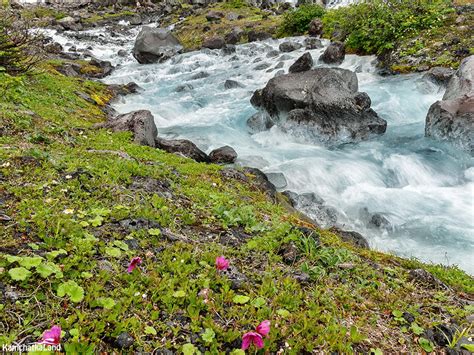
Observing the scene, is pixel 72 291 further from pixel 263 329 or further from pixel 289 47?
pixel 289 47

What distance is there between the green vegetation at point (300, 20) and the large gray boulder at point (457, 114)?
18.5m

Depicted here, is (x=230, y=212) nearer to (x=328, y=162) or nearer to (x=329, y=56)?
(x=328, y=162)

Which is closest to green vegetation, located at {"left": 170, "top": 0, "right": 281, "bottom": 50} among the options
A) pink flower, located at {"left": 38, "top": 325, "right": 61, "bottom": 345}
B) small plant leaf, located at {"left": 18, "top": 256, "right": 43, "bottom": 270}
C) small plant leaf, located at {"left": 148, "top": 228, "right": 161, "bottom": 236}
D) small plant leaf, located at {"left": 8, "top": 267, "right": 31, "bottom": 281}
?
small plant leaf, located at {"left": 148, "top": 228, "right": 161, "bottom": 236}

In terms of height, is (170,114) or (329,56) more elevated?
(329,56)

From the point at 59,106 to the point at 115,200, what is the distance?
7973 mm

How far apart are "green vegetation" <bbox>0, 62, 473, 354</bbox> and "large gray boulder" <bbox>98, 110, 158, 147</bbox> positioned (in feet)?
12.3

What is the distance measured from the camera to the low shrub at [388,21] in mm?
20562

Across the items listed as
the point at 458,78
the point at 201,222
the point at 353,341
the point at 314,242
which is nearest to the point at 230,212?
the point at 201,222

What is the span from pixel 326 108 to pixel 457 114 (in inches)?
178

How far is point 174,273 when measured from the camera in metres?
3.88

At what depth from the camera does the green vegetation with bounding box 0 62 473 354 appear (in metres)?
3.12

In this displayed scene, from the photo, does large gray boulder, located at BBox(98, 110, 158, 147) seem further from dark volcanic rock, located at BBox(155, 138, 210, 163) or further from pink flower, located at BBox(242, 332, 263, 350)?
pink flower, located at BBox(242, 332, 263, 350)

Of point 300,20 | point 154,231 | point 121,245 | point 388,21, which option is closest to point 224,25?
point 300,20

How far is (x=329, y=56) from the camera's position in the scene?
71.1 ft
